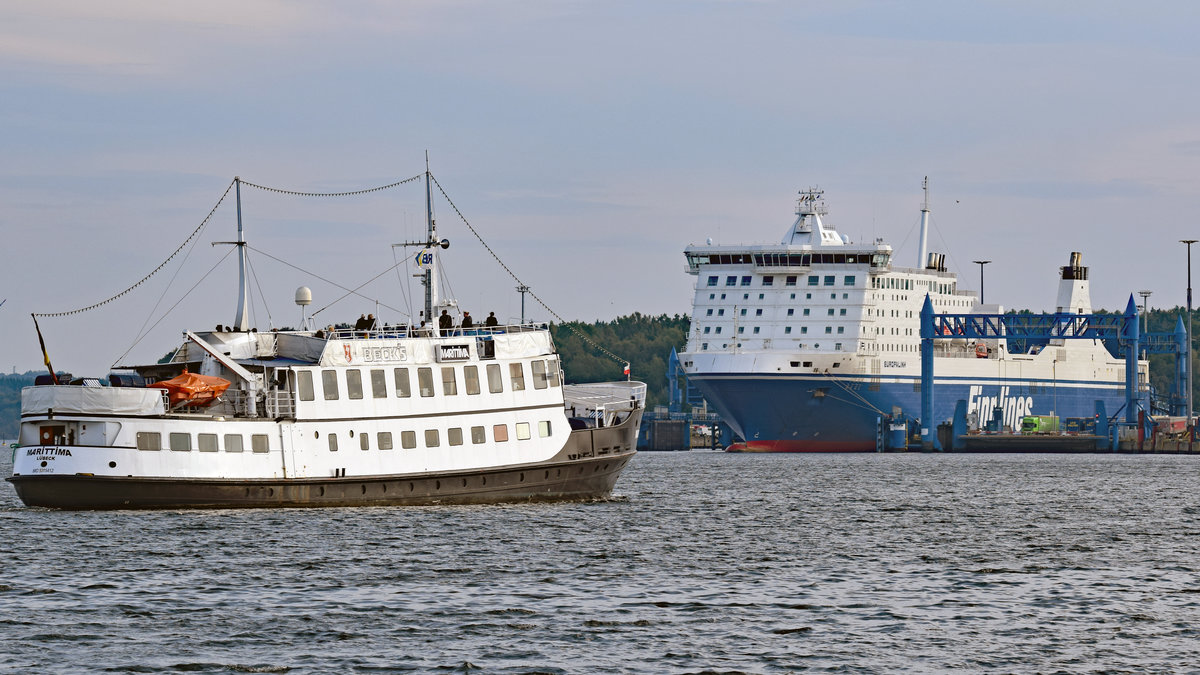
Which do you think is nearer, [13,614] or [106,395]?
[13,614]

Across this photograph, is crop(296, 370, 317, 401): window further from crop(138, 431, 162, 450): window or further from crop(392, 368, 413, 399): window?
crop(138, 431, 162, 450): window

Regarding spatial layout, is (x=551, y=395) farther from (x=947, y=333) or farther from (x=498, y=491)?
(x=947, y=333)

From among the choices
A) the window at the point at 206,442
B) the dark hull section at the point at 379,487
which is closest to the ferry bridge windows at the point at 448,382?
the dark hull section at the point at 379,487

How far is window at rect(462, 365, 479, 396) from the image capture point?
46125mm

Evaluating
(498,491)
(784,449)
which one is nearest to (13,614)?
(498,491)

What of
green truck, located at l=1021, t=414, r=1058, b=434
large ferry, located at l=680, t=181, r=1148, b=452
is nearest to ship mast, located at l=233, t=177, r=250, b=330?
large ferry, located at l=680, t=181, r=1148, b=452

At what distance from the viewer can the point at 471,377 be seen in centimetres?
4625

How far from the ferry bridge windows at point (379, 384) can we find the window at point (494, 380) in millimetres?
3140

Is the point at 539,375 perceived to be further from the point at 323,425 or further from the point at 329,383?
the point at 323,425

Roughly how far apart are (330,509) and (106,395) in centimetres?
720

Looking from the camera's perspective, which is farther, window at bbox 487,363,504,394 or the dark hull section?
window at bbox 487,363,504,394

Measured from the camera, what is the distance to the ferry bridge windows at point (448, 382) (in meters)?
45.8

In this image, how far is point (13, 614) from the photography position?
27.9 metres

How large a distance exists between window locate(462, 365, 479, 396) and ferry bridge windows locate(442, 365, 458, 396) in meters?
0.39
